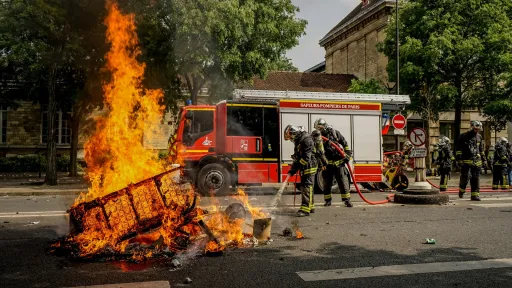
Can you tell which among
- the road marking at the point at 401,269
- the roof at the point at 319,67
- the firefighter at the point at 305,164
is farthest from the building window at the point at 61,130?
the road marking at the point at 401,269

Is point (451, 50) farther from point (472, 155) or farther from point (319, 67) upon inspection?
point (319, 67)

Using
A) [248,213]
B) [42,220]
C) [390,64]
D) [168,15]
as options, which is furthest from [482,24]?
[42,220]

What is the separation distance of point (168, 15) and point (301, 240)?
47.1 feet

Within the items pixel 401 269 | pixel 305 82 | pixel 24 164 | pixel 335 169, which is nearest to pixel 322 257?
pixel 401 269

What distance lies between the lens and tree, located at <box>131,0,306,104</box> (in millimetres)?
17391

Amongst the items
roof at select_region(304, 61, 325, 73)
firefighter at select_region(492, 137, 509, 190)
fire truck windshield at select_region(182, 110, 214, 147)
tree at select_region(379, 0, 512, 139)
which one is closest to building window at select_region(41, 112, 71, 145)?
fire truck windshield at select_region(182, 110, 214, 147)

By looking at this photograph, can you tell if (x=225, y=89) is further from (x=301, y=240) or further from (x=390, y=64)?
(x=301, y=240)

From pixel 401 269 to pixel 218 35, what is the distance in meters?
15.1

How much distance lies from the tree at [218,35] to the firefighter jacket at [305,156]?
10.0 meters

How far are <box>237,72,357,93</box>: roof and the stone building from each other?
195cm

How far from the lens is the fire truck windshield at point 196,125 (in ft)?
42.7

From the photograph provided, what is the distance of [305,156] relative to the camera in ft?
28.3

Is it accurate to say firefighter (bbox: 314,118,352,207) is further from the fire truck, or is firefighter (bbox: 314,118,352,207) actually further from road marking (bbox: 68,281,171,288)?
road marking (bbox: 68,281,171,288)

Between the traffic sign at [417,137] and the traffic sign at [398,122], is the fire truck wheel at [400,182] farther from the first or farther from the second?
→ the traffic sign at [398,122]
